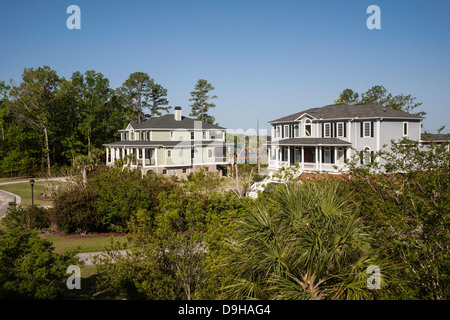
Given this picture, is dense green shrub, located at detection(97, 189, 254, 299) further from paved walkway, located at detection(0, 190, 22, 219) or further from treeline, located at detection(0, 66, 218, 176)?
treeline, located at detection(0, 66, 218, 176)

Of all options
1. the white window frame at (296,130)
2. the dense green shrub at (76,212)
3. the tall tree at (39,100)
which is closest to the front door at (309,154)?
the white window frame at (296,130)

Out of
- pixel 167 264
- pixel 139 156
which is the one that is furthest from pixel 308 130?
pixel 167 264

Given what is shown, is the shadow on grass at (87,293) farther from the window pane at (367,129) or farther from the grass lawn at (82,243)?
the window pane at (367,129)

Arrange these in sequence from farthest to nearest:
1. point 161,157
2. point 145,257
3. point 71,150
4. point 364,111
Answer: point 71,150
point 161,157
point 364,111
point 145,257

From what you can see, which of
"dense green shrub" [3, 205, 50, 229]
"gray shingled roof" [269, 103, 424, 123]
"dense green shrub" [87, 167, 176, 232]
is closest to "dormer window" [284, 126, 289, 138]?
"gray shingled roof" [269, 103, 424, 123]

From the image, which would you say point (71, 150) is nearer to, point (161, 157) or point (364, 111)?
point (161, 157)

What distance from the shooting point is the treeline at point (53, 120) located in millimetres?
50625

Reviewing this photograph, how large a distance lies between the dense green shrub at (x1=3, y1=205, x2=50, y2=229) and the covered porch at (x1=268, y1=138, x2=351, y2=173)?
69.8 feet

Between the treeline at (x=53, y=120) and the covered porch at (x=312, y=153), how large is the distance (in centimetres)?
2482

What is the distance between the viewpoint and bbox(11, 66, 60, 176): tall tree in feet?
167

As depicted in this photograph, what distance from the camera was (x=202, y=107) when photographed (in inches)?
2872

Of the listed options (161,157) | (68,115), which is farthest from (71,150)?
(161,157)

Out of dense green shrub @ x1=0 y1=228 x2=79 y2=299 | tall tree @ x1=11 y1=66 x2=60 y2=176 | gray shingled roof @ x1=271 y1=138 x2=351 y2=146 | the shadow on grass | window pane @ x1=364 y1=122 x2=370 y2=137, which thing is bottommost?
the shadow on grass
